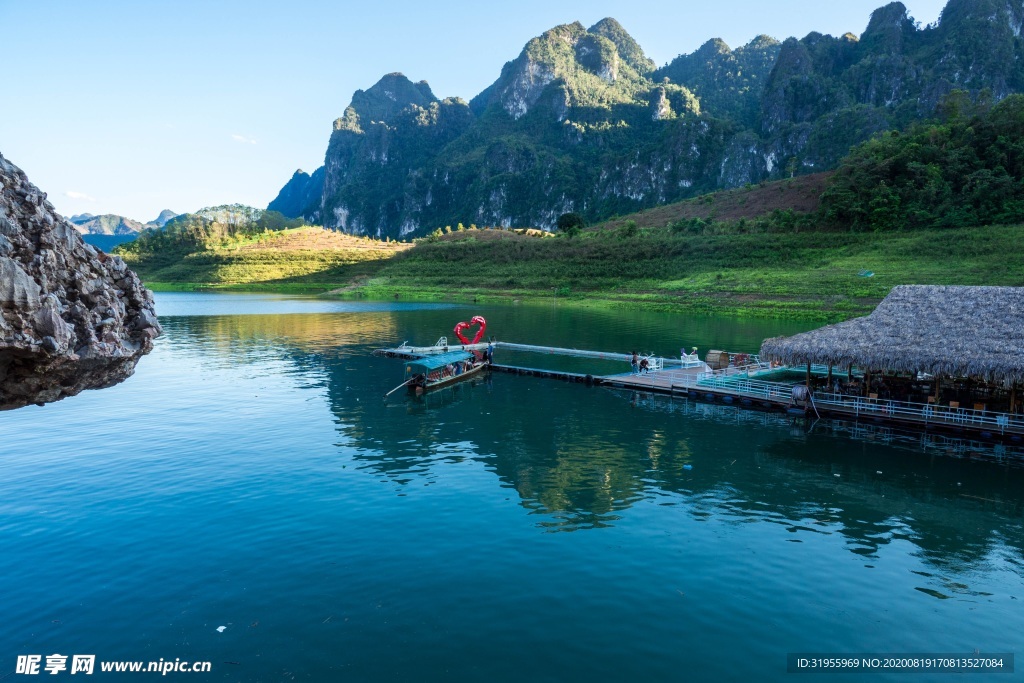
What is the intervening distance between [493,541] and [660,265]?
104 m

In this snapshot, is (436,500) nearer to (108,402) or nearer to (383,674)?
(383,674)

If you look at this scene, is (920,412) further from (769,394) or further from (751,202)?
(751,202)

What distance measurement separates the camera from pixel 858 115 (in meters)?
195

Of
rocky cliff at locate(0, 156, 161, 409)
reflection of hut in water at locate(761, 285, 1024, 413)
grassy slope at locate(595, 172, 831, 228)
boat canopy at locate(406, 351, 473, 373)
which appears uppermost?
grassy slope at locate(595, 172, 831, 228)

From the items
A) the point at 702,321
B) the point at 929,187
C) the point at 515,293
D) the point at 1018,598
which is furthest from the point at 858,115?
the point at 1018,598

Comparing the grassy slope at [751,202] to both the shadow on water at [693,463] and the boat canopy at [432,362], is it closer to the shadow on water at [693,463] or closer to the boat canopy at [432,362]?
the boat canopy at [432,362]

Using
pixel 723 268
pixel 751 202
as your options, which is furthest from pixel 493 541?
pixel 751 202

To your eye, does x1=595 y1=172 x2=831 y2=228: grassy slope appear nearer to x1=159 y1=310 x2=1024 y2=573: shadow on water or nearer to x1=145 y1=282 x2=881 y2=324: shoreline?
x1=145 y1=282 x2=881 y2=324: shoreline

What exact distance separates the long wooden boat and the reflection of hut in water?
69.1 ft

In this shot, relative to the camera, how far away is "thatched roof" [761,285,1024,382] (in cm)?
2806

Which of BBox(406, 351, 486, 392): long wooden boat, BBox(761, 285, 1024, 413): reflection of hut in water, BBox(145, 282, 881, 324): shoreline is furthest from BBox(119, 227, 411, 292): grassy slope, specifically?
BBox(761, 285, 1024, 413): reflection of hut in water

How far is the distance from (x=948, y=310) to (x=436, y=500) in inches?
1104

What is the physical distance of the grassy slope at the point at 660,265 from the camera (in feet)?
270

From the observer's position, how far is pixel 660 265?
117m
